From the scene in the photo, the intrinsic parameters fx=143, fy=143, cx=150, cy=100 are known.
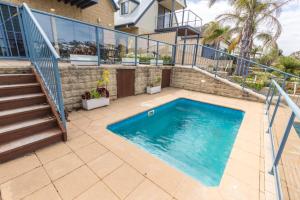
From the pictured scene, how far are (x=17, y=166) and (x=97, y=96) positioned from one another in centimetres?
264

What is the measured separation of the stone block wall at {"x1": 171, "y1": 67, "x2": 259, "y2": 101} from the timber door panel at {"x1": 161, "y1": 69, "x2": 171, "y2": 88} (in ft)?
0.81

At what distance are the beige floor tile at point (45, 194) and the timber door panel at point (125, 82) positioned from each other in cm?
409

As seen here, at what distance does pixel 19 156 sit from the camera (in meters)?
2.20

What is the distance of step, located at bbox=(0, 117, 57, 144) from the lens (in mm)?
2213

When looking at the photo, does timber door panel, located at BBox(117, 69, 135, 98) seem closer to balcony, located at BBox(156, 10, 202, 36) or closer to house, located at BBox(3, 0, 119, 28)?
house, located at BBox(3, 0, 119, 28)

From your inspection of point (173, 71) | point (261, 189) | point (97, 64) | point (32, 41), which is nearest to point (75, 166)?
point (261, 189)

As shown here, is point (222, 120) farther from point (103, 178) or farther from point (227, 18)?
point (227, 18)

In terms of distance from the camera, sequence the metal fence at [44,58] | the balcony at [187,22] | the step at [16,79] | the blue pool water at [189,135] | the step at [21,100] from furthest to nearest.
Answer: the balcony at [187,22] < the step at [16,79] < the blue pool water at [189,135] < the step at [21,100] < the metal fence at [44,58]

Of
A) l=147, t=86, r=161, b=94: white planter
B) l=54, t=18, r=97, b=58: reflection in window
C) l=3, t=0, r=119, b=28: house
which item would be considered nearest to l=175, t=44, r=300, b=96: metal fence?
l=147, t=86, r=161, b=94: white planter

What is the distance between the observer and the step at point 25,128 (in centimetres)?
221

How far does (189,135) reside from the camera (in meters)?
3.82

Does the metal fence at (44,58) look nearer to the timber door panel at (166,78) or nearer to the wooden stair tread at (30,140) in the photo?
the wooden stair tread at (30,140)

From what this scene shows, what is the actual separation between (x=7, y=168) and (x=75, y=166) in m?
0.89

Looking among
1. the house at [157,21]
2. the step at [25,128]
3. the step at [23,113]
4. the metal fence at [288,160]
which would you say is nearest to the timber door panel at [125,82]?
the step at [23,113]
